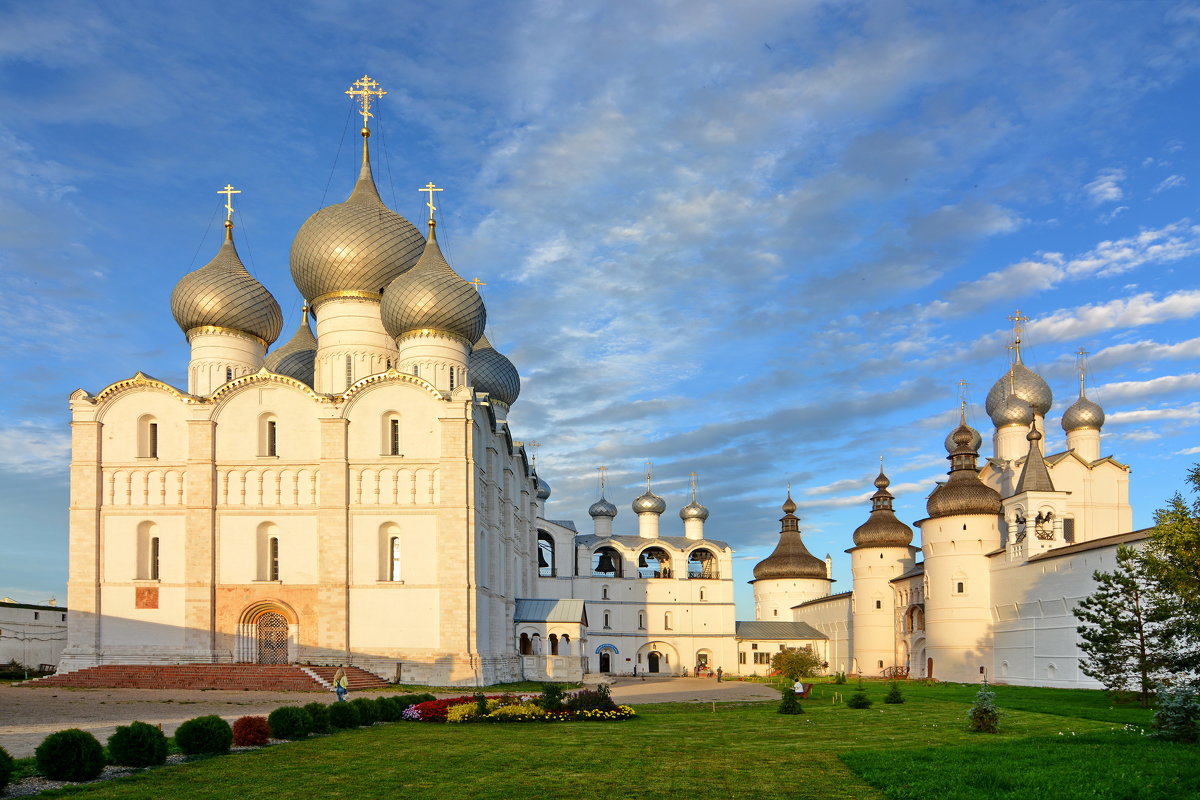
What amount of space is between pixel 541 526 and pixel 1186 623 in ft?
140

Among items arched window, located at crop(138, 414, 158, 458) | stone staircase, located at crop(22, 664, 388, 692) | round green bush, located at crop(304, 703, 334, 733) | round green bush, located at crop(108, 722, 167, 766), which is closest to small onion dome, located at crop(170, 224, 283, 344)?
arched window, located at crop(138, 414, 158, 458)

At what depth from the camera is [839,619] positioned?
62500 mm

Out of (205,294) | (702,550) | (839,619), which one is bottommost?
(839,619)

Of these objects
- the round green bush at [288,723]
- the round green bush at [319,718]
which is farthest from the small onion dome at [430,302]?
the round green bush at [288,723]

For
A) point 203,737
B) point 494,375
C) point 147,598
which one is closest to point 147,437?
point 147,598

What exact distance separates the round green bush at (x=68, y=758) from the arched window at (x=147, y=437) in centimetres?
2532

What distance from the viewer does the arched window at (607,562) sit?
64.6m

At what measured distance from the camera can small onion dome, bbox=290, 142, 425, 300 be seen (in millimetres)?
38969

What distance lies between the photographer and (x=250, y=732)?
49.2 feet

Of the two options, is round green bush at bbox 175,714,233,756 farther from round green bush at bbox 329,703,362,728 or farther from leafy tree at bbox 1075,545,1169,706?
leafy tree at bbox 1075,545,1169,706

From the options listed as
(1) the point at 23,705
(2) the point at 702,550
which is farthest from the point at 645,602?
(1) the point at 23,705

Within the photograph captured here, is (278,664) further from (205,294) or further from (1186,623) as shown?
(1186,623)

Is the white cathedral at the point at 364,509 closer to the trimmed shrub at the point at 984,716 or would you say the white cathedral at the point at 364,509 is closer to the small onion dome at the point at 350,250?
the small onion dome at the point at 350,250

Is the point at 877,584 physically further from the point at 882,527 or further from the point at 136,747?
the point at 136,747
